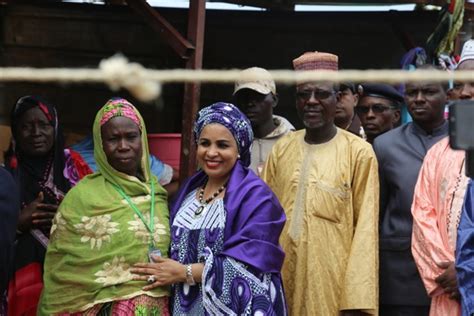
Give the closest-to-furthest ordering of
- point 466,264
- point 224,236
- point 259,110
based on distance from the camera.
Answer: point 466,264 → point 224,236 → point 259,110

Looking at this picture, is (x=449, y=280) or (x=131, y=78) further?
(x=449, y=280)

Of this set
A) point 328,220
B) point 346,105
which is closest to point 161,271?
point 328,220

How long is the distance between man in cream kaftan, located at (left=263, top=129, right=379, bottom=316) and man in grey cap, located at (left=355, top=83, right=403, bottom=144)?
1.05 m

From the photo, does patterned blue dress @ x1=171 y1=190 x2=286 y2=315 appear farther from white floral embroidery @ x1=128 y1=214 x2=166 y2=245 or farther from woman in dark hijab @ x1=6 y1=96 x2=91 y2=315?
woman in dark hijab @ x1=6 y1=96 x2=91 y2=315

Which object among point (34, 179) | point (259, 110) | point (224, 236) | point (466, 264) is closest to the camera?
point (466, 264)

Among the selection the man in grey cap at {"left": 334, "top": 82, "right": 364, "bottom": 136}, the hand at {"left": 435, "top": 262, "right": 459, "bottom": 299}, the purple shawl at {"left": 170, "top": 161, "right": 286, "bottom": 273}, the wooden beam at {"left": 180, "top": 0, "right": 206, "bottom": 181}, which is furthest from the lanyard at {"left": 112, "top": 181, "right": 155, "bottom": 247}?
the man in grey cap at {"left": 334, "top": 82, "right": 364, "bottom": 136}

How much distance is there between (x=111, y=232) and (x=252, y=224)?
2.47ft

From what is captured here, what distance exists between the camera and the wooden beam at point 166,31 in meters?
5.89

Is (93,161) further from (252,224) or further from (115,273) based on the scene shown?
(252,224)

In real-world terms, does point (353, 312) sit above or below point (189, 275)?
below

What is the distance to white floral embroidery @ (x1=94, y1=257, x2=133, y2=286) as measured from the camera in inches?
177

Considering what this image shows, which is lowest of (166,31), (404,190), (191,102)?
(404,190)

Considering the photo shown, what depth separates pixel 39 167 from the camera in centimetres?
535

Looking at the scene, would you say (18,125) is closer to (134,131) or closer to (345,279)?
(134,131)
